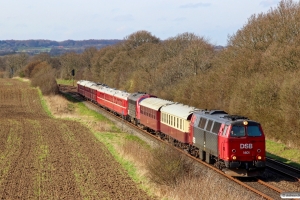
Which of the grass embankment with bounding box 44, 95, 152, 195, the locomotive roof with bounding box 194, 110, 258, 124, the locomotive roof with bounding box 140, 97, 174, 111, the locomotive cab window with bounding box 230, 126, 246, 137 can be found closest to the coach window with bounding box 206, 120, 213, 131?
the locomotive roof with bounding box 194, 110, 258, 124

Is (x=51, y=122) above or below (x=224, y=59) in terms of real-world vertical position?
below

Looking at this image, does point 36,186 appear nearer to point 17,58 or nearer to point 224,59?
point 224,59

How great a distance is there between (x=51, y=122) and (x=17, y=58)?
110m

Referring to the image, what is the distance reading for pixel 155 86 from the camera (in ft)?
205

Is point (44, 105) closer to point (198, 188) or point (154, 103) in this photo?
point (154, 103)

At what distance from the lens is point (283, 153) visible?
28.3 meters

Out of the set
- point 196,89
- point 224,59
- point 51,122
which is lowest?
point 51,122

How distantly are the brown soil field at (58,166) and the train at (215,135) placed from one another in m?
4.33

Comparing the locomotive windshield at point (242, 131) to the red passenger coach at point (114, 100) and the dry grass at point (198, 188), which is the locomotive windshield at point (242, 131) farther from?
the red passenger coach at point (114, 100)

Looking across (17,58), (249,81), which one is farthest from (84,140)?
(17,58)

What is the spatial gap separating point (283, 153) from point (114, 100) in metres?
28.1

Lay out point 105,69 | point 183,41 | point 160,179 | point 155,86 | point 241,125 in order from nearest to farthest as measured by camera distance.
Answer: point 160,179 → point 241,125 → point 155,86 → point 183,41 → point 105,69

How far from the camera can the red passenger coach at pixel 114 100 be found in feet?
159

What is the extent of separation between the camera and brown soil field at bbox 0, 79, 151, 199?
1795 centimetres
